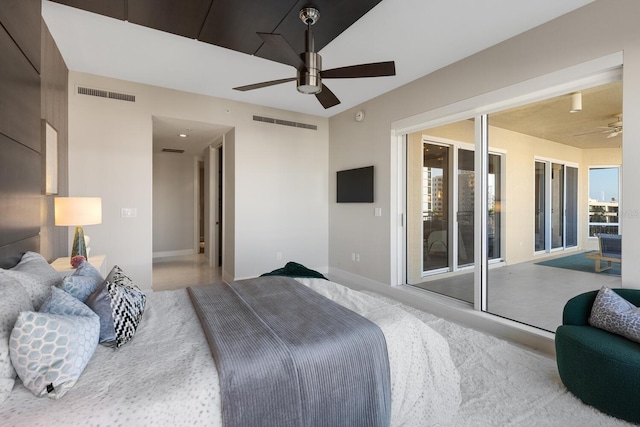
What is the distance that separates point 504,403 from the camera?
1.97 meters

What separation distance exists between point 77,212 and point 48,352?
2222 millimetres

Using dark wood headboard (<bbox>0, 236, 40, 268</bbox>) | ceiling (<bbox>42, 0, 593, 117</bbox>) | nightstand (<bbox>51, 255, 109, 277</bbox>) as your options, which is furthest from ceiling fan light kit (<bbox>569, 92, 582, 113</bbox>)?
nightstand (<bbox>51, 255, 109, 277</bbox>)

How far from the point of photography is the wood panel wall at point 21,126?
1.75 metres

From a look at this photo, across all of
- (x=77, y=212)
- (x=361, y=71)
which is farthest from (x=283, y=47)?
(x=77, y=212)

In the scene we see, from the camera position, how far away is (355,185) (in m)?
A: 4.98

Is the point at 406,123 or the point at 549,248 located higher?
the point at 406,123

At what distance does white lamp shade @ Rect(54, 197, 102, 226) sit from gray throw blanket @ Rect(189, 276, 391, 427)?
6.26ft

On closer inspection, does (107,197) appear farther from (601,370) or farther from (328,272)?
(601,370)

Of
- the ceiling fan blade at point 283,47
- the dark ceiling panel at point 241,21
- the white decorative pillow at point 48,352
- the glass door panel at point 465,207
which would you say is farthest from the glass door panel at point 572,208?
the white decorative pillow at point 48,352

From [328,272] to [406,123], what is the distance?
293 cm

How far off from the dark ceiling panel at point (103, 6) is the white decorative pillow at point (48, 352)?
8.07 ft

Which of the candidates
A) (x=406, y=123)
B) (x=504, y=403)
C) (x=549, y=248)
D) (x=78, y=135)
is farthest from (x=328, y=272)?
(x=78, y=135)

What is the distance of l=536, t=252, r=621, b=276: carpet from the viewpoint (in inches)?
98.6

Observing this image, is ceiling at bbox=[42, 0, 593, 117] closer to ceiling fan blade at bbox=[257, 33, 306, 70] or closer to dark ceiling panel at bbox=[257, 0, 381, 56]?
dark ceiling panel at bbox=[257, 0, 381, 56]
